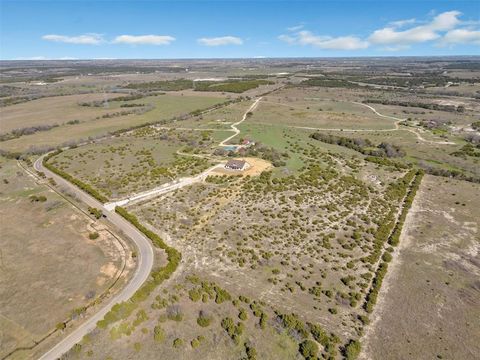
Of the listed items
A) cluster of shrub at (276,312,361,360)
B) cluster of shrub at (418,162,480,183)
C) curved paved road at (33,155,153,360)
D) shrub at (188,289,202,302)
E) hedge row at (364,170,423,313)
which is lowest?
cluster of shrub at (418,162,480,183)

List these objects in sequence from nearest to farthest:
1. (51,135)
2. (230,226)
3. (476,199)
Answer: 1. (230,226)
2. (476,199)
3. (51,135)

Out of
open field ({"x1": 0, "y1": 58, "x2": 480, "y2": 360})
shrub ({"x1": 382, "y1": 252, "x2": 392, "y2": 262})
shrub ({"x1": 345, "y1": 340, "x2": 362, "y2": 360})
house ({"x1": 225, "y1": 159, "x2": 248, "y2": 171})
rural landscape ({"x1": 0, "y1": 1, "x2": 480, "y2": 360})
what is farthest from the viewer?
house ({"x1": 225, "y1": 159, "x2": 248, "y2": 171})

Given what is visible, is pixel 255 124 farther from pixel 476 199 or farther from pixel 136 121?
pixel 476 199

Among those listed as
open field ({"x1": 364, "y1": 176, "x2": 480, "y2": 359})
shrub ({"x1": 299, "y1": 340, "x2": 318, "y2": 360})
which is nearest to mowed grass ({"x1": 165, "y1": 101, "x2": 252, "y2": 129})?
open field ({"x1": 364, "y1": 176, "x2": 480, "y2": 359})

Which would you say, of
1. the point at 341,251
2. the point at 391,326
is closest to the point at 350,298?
the point at 391,326

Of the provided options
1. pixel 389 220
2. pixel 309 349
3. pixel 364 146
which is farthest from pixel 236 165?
pixel 309 349

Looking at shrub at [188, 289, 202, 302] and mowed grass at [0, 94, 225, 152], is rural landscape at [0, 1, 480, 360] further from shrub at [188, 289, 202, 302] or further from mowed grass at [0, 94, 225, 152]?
mowed grass at [0, 94, 225, 152]

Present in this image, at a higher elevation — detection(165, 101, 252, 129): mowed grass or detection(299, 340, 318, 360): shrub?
detection(299, 340, 318, 360): shrub
